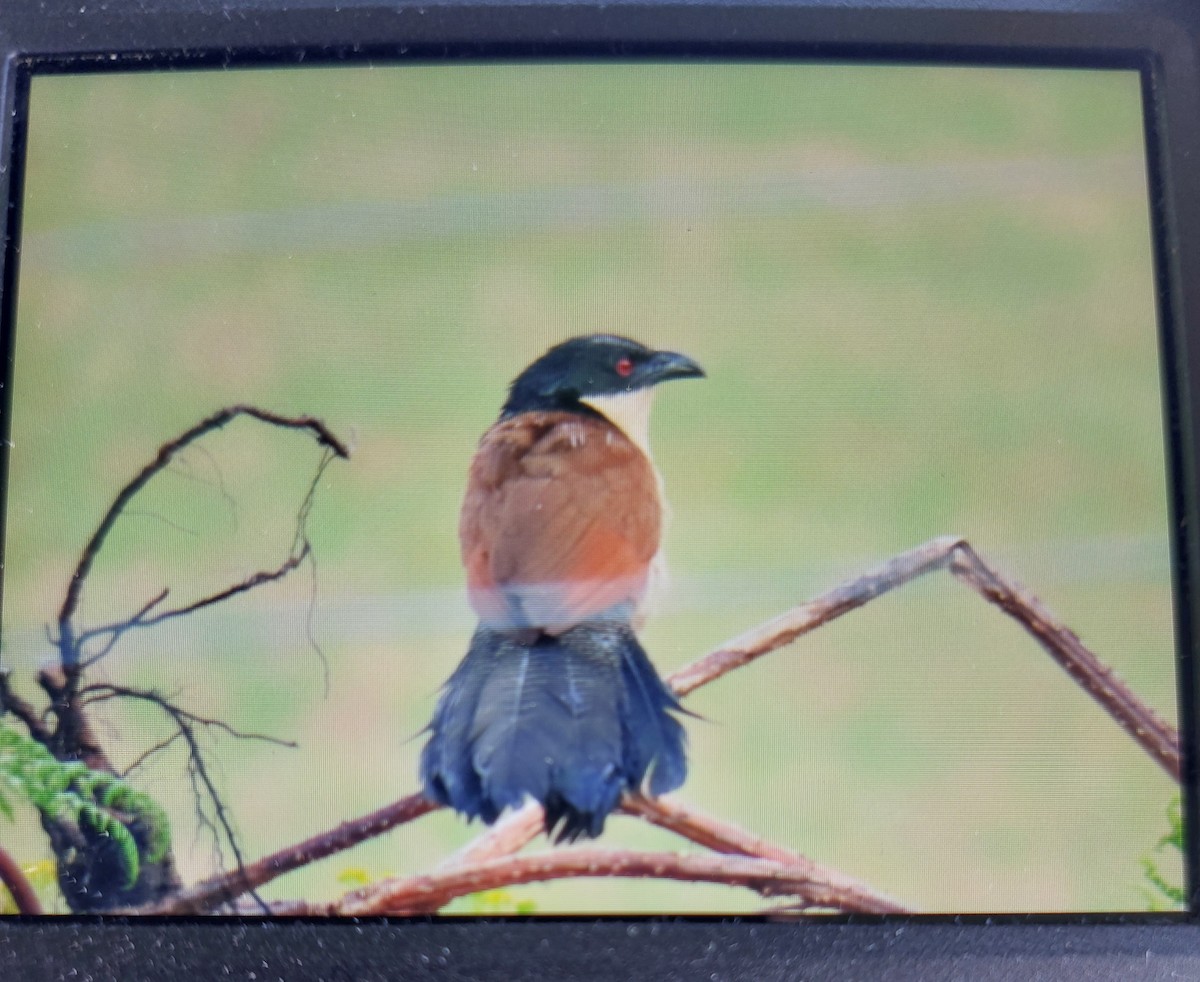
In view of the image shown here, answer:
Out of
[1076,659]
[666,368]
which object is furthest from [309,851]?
[1076,659]

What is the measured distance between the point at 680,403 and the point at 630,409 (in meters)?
0.03

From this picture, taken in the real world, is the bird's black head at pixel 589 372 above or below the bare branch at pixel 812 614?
above

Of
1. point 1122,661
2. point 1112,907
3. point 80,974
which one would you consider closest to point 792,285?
point 1122,661

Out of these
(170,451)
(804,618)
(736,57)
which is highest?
(736,57)

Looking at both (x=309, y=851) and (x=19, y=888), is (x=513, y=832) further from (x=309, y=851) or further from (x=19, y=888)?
(x=19, y=888)

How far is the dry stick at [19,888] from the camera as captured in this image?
1.72ft

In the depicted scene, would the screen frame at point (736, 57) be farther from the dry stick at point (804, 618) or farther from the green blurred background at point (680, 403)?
the dry stick at point (804, 618)

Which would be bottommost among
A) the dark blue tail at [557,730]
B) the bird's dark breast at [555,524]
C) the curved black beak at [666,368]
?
the dark blue tail at [557,730]

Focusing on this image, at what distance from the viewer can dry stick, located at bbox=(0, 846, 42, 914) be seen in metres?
0.52

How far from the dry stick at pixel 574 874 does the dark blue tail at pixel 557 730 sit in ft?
0.06

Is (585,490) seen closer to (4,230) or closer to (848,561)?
(848,561)

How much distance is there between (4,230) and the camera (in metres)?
0.58

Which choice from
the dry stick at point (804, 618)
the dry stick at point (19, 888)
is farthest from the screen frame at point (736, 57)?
the dry stick at point (804, 618)

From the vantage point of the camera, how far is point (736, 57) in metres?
0.59
